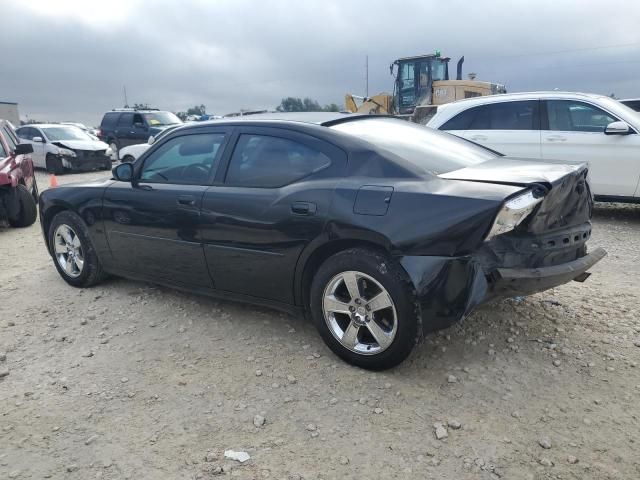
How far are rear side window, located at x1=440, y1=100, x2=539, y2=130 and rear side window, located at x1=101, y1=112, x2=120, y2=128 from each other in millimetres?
15474

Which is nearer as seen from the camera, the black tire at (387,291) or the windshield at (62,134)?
the black tire at (387,291)

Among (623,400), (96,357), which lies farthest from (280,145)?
(623,400)

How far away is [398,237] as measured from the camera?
2.80 meters

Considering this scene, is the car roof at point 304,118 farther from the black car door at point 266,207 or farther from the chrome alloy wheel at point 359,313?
the chrome alloy wheel at point 359,313

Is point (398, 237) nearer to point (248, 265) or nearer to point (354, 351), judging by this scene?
point (354, 351)

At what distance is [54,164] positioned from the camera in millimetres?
15914

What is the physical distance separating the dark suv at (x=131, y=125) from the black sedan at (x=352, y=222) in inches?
605

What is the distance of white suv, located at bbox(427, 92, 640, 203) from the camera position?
6.76 m

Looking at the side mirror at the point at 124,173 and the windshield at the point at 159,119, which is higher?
the windshield at the point at 159,119

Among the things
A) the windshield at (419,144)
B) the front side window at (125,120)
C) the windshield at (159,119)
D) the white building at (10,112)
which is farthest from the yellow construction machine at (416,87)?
the white building at (10,112)

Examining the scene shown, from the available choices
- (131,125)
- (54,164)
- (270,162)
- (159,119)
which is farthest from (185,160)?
(131,125)

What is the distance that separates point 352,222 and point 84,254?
9.40 feet

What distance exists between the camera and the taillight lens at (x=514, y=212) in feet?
8.74

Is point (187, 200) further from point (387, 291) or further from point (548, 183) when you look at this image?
point (548, 183)
